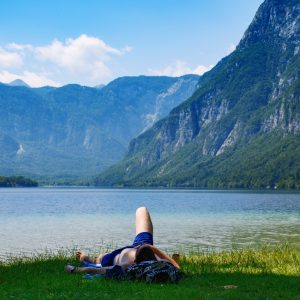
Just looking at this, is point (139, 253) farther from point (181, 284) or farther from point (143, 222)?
point (181, 284)

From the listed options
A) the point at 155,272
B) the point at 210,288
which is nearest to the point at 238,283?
the point at 210,288

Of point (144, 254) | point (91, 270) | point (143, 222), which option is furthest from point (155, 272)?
point (91, 270)

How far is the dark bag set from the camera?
572 inches

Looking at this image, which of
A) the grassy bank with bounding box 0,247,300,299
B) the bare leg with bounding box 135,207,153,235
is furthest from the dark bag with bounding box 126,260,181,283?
the bare leg with bounding box 135,207,153,235

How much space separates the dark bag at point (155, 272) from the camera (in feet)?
47.6

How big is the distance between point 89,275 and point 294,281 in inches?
223

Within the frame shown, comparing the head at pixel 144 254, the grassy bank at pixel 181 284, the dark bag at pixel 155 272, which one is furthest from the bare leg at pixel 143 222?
the grassy bank at pixel 181 284

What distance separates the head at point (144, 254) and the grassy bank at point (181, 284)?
84 centimetres

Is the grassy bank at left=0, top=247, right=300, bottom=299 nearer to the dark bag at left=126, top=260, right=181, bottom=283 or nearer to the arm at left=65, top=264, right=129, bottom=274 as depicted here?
the arm at left=65, top=264, right=129, bottom=274

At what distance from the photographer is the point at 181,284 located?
576 inches

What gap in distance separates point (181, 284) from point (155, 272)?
0.77 metres

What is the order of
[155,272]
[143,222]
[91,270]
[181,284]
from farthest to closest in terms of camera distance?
[91,270], [143,222], [181,284], [155,272]

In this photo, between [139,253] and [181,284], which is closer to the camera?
[181,284]

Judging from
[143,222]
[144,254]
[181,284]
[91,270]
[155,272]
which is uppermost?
[143,222]
